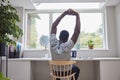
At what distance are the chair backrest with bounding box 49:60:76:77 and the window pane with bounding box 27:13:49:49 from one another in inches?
70.5

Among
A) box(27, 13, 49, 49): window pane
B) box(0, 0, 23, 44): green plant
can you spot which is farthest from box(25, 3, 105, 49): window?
box(0, 0, 23, 44): green plant

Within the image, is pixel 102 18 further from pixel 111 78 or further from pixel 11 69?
pixel 11 69

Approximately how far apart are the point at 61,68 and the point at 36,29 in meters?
2.09

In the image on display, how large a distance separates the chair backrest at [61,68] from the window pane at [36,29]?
70.5 inches

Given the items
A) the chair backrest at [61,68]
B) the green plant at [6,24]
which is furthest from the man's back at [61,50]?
the green plant at [6,24]

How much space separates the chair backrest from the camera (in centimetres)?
241

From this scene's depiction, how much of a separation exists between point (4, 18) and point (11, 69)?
1.41m

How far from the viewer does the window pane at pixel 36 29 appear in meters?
4.28

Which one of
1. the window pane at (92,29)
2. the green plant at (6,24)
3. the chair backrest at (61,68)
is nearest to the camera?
the green plant at (6,24)

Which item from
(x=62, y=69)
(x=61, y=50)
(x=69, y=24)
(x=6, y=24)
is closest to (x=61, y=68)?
(x=62, y=69)

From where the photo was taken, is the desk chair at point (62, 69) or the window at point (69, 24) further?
the window at point (69, 24)

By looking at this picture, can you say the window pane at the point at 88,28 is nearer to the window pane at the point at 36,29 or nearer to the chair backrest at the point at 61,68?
the window pane at the point at 36,29

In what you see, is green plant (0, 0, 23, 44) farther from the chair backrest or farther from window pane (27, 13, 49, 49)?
window pane (27, 13, 49, 49)

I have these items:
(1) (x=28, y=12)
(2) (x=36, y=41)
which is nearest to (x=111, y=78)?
(2) (x=36, y=41)
